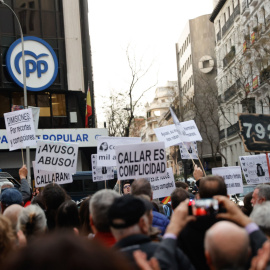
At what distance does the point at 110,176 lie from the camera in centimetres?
1306

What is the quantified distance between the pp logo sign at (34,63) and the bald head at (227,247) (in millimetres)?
28888

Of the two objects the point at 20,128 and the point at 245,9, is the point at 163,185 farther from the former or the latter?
the point at 245,9

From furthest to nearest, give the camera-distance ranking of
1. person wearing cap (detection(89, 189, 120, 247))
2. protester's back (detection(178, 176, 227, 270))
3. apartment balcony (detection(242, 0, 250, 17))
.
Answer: apartment balcony (detection(242, 0, 250, 17)), person wearing cap (detection(89, 189, 120, 247)), protester's back (detection(178, 176, 227, 270))

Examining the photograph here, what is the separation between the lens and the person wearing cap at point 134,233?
3.20m

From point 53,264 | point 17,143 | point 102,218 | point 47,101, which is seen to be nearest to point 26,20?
point 47,101

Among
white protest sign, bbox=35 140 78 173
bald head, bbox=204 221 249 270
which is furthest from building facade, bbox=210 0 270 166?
bald head, bbox=204 221 249 270

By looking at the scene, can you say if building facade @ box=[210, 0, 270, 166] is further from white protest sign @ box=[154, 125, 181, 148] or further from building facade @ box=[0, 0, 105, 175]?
white protest sign @ box=[154, 125, 181, 148]

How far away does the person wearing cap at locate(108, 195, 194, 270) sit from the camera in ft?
10.5

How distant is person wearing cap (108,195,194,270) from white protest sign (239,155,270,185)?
26.2ft

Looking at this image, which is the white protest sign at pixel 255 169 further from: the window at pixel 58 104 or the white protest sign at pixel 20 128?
the window at pixel 58 104

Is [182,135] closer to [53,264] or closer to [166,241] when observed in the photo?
[166,241]

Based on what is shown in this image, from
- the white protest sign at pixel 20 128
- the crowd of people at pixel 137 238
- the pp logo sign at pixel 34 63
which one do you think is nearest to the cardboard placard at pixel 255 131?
the crowd of people at pixel 137 238

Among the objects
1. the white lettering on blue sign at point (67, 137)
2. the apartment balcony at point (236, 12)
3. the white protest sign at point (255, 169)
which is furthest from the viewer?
the apartment balcony at point (236, 12)

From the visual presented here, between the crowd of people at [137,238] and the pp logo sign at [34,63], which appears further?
the pp logo sign at [34,63]
